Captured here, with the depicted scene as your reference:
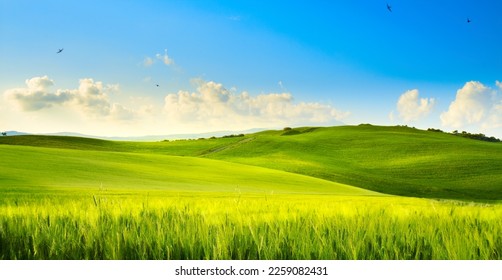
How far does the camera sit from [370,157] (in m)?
82.8

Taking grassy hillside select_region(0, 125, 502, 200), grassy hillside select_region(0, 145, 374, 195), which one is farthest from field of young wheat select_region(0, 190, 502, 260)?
grassy hillside select_region(0, 125, 502, 200)

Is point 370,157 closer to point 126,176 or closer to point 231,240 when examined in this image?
point 126,176

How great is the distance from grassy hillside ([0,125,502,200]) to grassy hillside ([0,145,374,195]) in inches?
787

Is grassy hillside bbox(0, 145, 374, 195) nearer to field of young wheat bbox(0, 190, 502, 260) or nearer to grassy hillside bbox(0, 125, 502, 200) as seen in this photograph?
field of young wheat bbox(0, 190, 502, 260)

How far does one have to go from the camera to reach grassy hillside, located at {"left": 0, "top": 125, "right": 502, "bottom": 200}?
201 feet

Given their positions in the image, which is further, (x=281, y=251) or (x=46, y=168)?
(x=46, y=168)

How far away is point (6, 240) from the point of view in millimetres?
3625

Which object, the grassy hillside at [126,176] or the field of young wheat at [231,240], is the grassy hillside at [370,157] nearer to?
the grassy hillside at [126,176]

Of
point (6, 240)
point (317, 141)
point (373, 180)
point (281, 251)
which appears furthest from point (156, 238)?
point (317, 141)

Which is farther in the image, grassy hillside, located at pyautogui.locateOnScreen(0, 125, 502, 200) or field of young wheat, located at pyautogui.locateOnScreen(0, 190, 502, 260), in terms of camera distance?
grassy hillside, located at pyautogui.locateOnScreen(0, 125, 502, 200)

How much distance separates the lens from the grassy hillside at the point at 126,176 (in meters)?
21.9

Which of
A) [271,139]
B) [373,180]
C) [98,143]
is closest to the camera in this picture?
[373,180]
